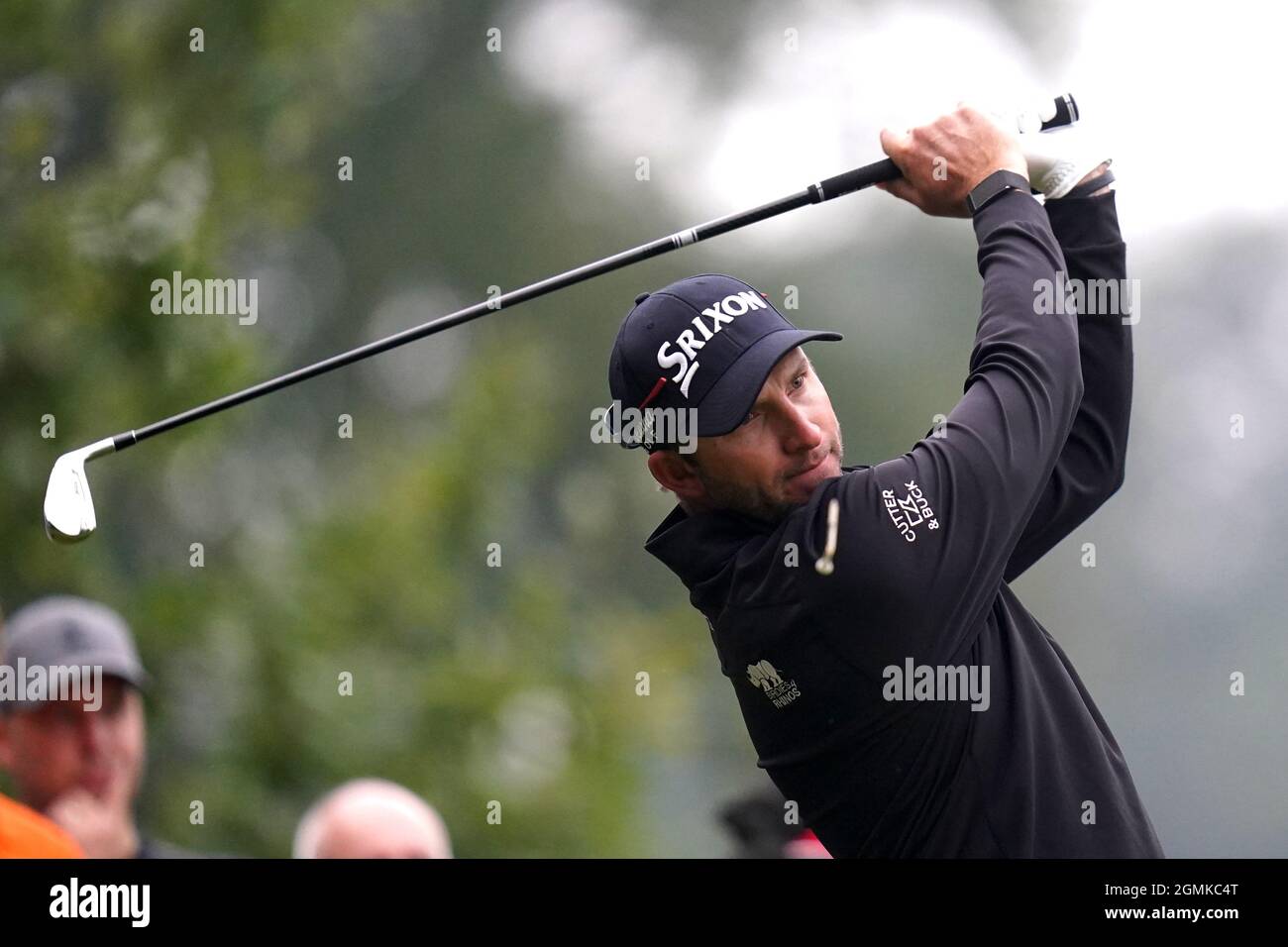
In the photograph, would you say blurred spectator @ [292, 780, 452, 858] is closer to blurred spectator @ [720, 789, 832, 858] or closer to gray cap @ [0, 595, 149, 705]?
gray cap @ [0, 595, 149, 705]

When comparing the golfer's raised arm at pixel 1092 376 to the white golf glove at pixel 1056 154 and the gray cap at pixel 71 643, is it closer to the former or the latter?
the white golf glove at pixel 1056 154

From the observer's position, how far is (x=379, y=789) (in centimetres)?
459

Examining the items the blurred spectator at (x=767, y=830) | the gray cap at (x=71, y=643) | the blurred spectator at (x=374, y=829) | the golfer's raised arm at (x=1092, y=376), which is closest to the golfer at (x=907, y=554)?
the golfer's raised arm at (x=1092, y=376)

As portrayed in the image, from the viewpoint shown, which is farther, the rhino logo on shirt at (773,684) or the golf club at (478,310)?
the golf club at (478,310)

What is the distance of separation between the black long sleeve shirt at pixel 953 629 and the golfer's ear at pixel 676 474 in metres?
0.08

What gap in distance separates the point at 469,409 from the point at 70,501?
5224mm

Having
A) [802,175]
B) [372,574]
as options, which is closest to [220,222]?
[372,574]

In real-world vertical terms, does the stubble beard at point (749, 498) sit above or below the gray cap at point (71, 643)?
below

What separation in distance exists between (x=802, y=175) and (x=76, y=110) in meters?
9.30

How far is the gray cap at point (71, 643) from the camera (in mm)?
4973
